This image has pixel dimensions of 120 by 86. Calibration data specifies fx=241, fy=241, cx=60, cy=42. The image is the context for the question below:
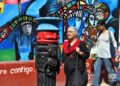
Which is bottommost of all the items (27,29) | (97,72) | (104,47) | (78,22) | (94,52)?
(97,72)

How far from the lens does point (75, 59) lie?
4.53m

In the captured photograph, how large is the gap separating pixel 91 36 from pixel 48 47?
363cm

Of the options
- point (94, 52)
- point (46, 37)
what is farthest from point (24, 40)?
point (46, 37)

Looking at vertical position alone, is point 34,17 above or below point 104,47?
above

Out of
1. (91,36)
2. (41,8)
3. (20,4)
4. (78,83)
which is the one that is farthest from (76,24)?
(78,83)

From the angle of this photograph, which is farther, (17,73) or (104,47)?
(104,47)

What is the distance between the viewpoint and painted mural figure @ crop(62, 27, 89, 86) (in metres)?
4.50

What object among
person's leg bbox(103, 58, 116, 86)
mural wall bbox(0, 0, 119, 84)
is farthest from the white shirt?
mural wall bbox(0, 0, 119, 84)

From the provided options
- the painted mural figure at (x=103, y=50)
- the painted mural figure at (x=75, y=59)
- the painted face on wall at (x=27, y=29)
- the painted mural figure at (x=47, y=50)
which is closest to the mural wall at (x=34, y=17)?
the painted face on wall at (x=27, y=29)

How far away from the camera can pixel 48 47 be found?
411cm

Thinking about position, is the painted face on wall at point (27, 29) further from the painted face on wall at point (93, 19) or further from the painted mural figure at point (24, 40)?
the painted face on wall at point (93, 19)

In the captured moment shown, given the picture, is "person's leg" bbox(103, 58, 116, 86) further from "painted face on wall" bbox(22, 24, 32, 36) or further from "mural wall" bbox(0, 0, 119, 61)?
"painted face on wall" bbox(22, 24, 32, 36)

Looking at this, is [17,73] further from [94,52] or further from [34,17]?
[94,52]

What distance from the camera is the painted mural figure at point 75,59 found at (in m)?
4.50
